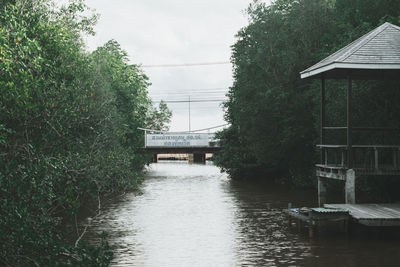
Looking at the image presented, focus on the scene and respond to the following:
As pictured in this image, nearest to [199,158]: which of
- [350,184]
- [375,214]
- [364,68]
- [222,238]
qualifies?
[350,184]

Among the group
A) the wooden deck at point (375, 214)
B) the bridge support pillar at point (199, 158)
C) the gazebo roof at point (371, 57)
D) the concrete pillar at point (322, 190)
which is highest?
the gazebo roof at point (371, 57)

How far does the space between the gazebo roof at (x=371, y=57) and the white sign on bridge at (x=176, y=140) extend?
40.2 m

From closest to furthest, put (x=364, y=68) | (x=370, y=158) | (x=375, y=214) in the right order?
(x=375, y=214)
(x=364, y=68)
(x=370, y=158)

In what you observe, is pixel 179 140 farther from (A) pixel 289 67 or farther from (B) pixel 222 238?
(B) pixel 222 238

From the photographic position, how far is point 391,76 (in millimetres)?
21562

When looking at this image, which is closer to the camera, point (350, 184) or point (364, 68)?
point (364, 68)

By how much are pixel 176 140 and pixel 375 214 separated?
150 feet

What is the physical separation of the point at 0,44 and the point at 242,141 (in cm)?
3435

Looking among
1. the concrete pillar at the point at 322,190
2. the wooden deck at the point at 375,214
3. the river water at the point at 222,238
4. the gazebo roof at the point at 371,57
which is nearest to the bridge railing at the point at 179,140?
the river water at the point at 222,238

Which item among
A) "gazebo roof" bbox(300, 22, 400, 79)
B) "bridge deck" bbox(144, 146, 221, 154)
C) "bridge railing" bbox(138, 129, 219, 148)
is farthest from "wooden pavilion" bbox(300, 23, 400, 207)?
"bridge railing" bbox(138, 129, 219, 148)

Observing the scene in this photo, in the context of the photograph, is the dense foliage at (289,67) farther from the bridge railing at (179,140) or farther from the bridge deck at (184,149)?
the bridge railing at (179,140)

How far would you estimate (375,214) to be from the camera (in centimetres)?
1683

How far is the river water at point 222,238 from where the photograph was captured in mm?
14523

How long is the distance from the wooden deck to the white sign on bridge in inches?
1695
